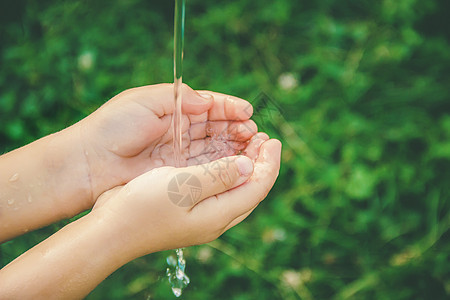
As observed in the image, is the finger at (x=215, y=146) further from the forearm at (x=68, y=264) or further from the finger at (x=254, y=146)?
the forearm at (x=68, y=264)

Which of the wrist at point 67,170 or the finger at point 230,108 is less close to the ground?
the finger at point 230,108

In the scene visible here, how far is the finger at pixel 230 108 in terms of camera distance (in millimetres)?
1142

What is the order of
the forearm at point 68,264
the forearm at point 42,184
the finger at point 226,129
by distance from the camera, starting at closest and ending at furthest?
the forearm at point 68,264, the forearm at point 42,184, the finger at point 226,129

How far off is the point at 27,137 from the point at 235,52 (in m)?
0.74

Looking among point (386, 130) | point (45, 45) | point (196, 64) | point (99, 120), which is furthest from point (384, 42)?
point (45, 45)

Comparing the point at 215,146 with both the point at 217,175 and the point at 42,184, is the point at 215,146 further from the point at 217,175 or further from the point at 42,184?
the point at 42,184

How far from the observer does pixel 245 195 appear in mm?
951

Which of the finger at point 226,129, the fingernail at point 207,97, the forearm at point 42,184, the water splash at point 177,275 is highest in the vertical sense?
the fingernail at point 207,97

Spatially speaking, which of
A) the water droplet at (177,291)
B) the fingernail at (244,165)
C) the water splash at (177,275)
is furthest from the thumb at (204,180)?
the water droplet at (177,291)

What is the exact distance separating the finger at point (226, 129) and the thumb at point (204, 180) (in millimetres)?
Answer: 223

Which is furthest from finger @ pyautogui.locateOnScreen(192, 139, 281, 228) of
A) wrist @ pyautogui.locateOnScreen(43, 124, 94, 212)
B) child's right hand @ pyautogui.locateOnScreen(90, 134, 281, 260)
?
wrist @ pyautogui.locateOnScreen(43, 124, 94, 212)

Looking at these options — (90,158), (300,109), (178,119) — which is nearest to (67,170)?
(90,158)

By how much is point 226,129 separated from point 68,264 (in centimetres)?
49

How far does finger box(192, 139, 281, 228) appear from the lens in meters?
0.92
